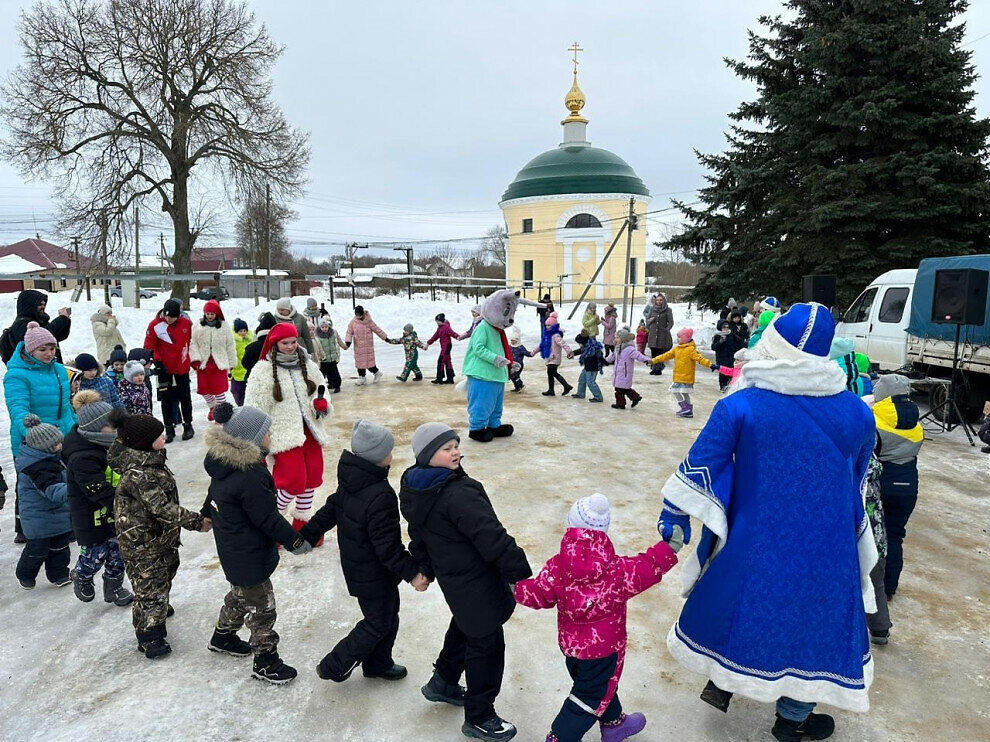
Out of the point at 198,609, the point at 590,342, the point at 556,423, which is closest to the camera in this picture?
the point at 198,609

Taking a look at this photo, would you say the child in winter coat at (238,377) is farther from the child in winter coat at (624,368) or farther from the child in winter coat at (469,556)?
the child in winter coat at (469,556)

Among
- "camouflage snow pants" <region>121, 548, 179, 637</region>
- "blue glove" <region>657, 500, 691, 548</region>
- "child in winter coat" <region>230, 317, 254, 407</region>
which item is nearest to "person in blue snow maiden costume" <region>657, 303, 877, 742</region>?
"blue glove" <region>657, 500, 691, 548</region>

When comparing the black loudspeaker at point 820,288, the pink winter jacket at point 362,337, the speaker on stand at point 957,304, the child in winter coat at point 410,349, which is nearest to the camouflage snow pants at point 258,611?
the speaker on stand at point 957,304

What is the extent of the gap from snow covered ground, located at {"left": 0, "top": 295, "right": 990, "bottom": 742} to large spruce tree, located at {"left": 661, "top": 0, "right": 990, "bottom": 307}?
10064 mm

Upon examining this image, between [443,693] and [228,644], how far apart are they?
4.19 ft

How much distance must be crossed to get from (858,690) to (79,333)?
18.5 meters

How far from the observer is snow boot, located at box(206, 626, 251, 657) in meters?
3.39

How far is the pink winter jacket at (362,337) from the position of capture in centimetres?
1145

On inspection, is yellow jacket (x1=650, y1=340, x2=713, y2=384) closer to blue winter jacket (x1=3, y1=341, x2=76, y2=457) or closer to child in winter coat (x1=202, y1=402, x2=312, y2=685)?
child in winter coat (x1=202, y1=402, x2=312, y2=685)

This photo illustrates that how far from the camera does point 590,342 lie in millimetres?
10320

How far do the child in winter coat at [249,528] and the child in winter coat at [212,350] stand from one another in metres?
5.28

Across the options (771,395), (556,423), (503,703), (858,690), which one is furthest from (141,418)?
(556,423)

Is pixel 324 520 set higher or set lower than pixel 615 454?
higher

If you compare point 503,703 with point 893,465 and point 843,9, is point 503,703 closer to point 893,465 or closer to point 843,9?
point 893,465
